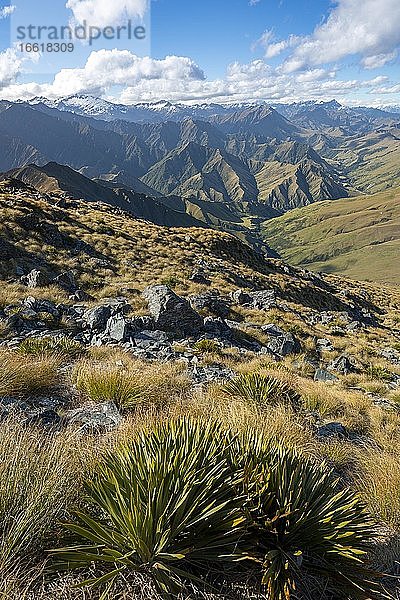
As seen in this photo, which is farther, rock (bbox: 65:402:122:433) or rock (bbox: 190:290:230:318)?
rock (bbox: 190:290:230:318)

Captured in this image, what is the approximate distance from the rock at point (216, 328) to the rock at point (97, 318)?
3.46 metres

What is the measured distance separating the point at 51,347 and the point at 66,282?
8621 mm

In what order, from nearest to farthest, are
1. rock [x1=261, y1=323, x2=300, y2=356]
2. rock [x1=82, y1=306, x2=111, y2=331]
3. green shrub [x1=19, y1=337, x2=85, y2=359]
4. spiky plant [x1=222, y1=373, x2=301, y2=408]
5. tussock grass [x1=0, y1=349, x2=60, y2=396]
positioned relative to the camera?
tussock grass [x1=0, y1=349, x2=60, y2=396] → spiky plant [x1=222, y1=373, x2=301, y2=408] → green shrub [x1=19, y1=337, x2=85, y2=359] → rock [x1=82, y1=306, x2=111, y2=331] → rock [x1=261, y1=323, x2=300, y2=356]

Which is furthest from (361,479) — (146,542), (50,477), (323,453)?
(50,477)

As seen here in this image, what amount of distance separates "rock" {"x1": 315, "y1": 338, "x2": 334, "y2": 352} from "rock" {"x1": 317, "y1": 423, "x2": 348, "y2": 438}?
991 cm

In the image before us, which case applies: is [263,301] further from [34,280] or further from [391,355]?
[34,280]

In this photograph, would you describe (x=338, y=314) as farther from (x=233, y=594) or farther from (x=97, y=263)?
(x=233, y=594)

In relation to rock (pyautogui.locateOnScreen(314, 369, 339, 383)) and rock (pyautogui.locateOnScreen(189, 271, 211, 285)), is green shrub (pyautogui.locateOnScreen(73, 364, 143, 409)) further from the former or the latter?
rock (pyautogui.locateOnScreen(189, 271, 211, 285))

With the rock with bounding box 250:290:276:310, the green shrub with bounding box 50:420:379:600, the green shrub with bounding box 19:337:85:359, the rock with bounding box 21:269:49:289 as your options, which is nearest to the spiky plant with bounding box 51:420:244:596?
the green shrub with bounding box 50:420:379:600

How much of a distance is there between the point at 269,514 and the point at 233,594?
0.57 metres

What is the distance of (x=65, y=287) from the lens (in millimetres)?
16203

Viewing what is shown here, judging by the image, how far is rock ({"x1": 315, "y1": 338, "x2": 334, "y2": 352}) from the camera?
1661 cm

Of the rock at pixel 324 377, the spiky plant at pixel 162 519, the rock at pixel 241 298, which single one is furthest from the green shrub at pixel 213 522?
the rock at pixel 241 298

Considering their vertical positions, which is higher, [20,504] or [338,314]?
[20,504]
